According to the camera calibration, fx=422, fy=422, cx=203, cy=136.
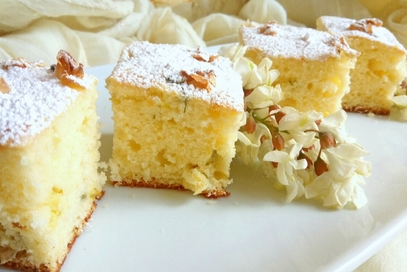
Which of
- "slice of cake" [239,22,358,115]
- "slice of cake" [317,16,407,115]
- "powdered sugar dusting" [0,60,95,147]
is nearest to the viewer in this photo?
"powdered sugar dusting" [0,60,95,147]

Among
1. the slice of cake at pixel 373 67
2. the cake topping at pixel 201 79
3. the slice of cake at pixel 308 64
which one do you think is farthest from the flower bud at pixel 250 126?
the slice of cake at pixel 373 67

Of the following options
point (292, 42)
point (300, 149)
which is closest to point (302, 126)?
point (300, 149)

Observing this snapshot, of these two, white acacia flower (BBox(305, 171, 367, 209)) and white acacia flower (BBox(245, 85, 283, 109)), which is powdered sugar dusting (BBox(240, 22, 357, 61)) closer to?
white acacia flower (BBox(245, 85, 283, 109))

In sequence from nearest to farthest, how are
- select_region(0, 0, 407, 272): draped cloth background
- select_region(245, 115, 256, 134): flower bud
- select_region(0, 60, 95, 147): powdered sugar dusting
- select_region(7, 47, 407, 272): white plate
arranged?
select_region(0, 60, 95, 147): powdered sugar dusting < select_region(7, 47, 407, 272): white plate < select_region(245, 115, 256, 134): flower bud < select_region(0, 0, 407, 272): draped cloth background

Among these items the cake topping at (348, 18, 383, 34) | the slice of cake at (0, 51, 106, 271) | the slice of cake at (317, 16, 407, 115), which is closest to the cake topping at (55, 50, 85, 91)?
the slice of cake at (0, 51, 106, 271)

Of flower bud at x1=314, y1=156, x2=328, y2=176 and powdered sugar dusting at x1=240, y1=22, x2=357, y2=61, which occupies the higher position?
powdered sugar dusting at x1=240, y1=22, x2=357, y2=61

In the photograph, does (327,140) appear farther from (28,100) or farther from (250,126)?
(28,100)
